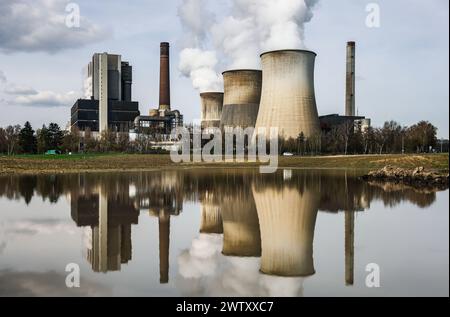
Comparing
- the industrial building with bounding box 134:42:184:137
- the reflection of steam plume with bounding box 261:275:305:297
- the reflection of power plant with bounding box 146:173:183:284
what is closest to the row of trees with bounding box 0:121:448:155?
the industrial building with bounding box 134:42:184:137

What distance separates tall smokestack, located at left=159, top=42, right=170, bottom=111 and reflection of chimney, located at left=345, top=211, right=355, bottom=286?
52545 millimetres

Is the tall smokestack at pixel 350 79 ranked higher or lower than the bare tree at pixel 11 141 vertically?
higher

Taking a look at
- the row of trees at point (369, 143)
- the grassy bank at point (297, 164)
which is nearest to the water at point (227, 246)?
the grassy bank at point (297, 164)

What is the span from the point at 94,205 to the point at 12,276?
5.41 m

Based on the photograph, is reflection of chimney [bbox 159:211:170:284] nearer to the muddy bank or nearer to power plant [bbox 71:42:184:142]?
the muddy bank

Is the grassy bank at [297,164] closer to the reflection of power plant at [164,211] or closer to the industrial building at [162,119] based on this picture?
the reflection of power plant at [164,211]

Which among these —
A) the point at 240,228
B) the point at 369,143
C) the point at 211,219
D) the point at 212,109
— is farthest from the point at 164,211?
the point at 212,109

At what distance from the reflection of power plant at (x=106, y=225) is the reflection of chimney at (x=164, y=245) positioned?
39 cm

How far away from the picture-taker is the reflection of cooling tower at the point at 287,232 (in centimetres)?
495

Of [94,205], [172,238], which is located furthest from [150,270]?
[94,205]

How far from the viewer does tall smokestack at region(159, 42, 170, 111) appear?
5866 cm

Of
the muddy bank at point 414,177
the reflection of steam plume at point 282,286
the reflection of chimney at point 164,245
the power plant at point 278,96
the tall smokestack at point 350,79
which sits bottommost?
the reflection of steam plume at point 282,286

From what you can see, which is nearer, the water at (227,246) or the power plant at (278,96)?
the water at (227,246)

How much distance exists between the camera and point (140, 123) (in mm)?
63938
